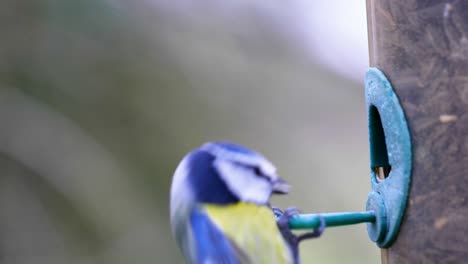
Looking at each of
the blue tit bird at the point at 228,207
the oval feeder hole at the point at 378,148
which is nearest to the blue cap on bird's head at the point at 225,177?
the blue tit bird at the point at 228,207

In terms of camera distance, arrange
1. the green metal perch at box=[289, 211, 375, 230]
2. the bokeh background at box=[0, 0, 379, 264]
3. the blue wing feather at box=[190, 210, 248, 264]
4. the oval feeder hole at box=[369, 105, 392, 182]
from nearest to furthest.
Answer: the blue wing feather at box=[190, 210, 248, 264] → the green metal perch at box=[289, 211, 375, 230] → the oval feeder hole at box=[369, 105, 392, 182] → the bokeh background at box=[0, 0, 379, 264]

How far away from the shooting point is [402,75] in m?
2.01

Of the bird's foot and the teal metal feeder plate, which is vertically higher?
the teal metal feeder plate

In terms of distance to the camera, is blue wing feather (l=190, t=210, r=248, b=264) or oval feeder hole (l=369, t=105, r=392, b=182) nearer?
blue wing feather (l=190, t=210, r=248, b=264)

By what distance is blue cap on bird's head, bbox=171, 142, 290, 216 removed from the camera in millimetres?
1851

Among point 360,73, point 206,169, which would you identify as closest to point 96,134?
point 360,73

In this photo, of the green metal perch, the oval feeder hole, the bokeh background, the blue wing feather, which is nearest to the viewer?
the blue wing feather

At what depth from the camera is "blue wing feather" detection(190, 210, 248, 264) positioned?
1798mm

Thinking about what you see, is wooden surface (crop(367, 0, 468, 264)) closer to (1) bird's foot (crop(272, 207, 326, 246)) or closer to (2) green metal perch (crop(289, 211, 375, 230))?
(2) green metal perch (crop(289, 211, 375, 230))

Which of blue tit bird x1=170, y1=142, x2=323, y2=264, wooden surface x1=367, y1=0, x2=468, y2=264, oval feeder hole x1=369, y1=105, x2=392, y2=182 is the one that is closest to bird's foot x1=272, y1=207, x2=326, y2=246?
Answer: blue tit bird x1=170, y1=142, x2=323, y2=264

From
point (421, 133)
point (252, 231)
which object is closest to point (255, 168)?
point (252, 231)

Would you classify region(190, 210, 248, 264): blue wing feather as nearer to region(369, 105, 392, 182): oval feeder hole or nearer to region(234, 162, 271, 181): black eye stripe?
region(234, 162, 271, 181): black eye stripe

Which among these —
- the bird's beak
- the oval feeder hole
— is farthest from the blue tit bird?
the oval feeder hole

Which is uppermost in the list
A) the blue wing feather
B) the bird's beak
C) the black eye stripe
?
the black eye stripe
